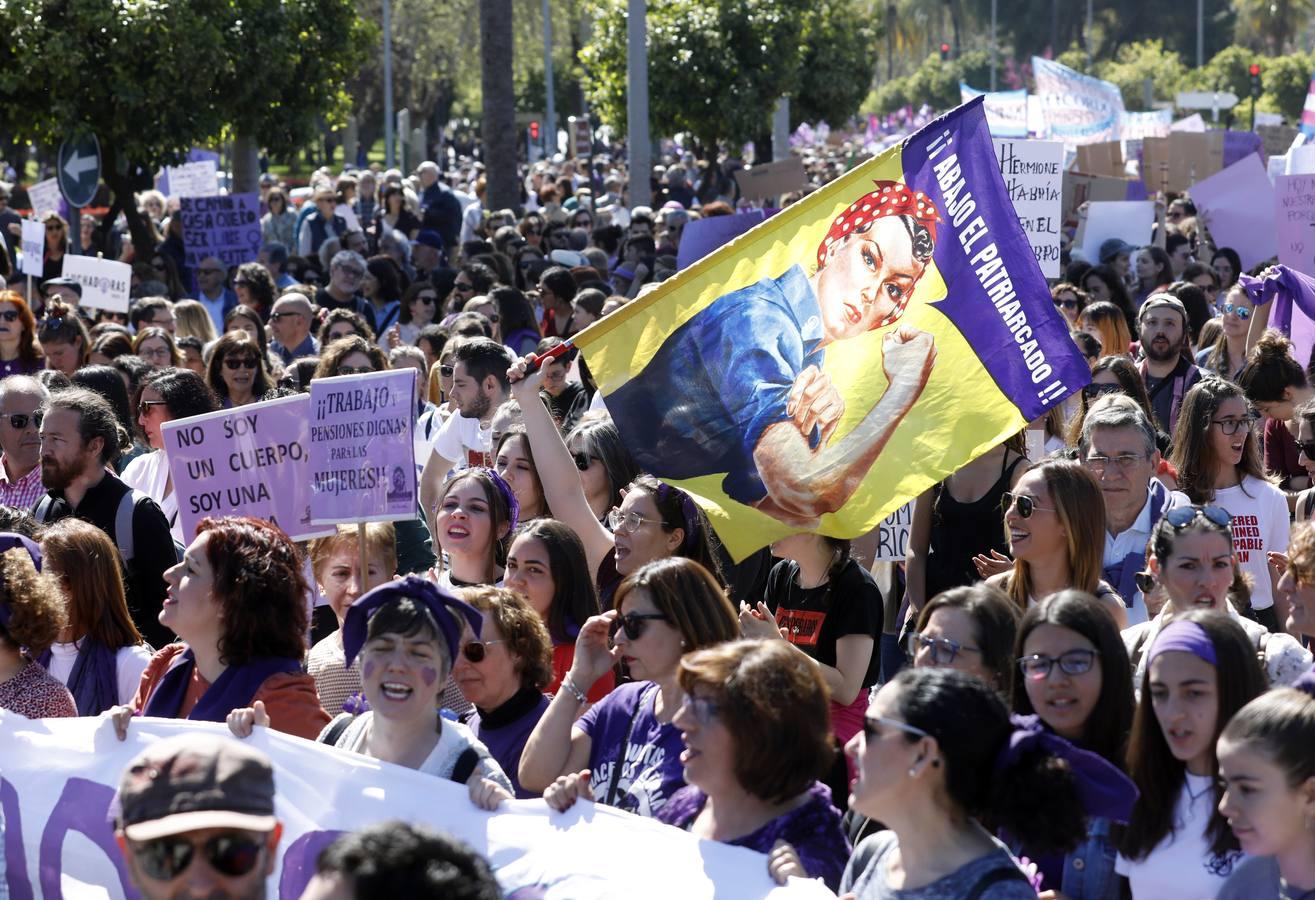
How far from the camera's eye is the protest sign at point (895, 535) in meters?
7.12

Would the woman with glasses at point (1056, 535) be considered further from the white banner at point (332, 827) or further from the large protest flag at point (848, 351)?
the white banner at point (332, 827)

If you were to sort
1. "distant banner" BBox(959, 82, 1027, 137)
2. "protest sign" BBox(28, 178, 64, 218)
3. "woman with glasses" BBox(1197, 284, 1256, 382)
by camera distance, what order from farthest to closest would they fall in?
"distant banner" BBox(959, 82, 1027, 137)
"protest sign" BBox(28, 178, 64, 218)
"woman with glasses" BBox(1197, 284, 1256, 382)

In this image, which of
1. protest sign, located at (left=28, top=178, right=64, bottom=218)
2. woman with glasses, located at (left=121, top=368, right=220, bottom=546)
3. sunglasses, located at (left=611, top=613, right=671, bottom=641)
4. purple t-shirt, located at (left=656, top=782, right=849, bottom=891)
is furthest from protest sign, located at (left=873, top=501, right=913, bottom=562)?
protest sign, located at (left=28, top=178, right=64, bottom=218)

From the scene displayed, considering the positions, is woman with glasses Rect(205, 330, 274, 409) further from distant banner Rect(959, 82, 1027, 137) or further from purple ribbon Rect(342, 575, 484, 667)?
distant banner Rect(959, 82, 1027, 137)

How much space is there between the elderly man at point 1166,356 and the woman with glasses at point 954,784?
19.2ft

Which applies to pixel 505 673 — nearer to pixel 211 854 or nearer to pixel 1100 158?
pixel 211 854

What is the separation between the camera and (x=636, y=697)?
4.72 metres

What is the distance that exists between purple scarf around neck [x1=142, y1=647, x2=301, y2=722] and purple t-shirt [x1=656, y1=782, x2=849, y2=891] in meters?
1.56

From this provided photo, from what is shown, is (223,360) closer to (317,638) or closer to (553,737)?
(317,638)

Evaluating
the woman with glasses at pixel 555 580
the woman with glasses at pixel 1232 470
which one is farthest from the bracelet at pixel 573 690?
the woman with glasses at pixel 1232 470

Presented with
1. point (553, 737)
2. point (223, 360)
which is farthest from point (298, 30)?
point (553, 737)

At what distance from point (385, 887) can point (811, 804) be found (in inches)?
64.5

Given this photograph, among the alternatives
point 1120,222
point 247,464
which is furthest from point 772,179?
point 247,464

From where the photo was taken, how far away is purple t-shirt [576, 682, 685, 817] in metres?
4.48
